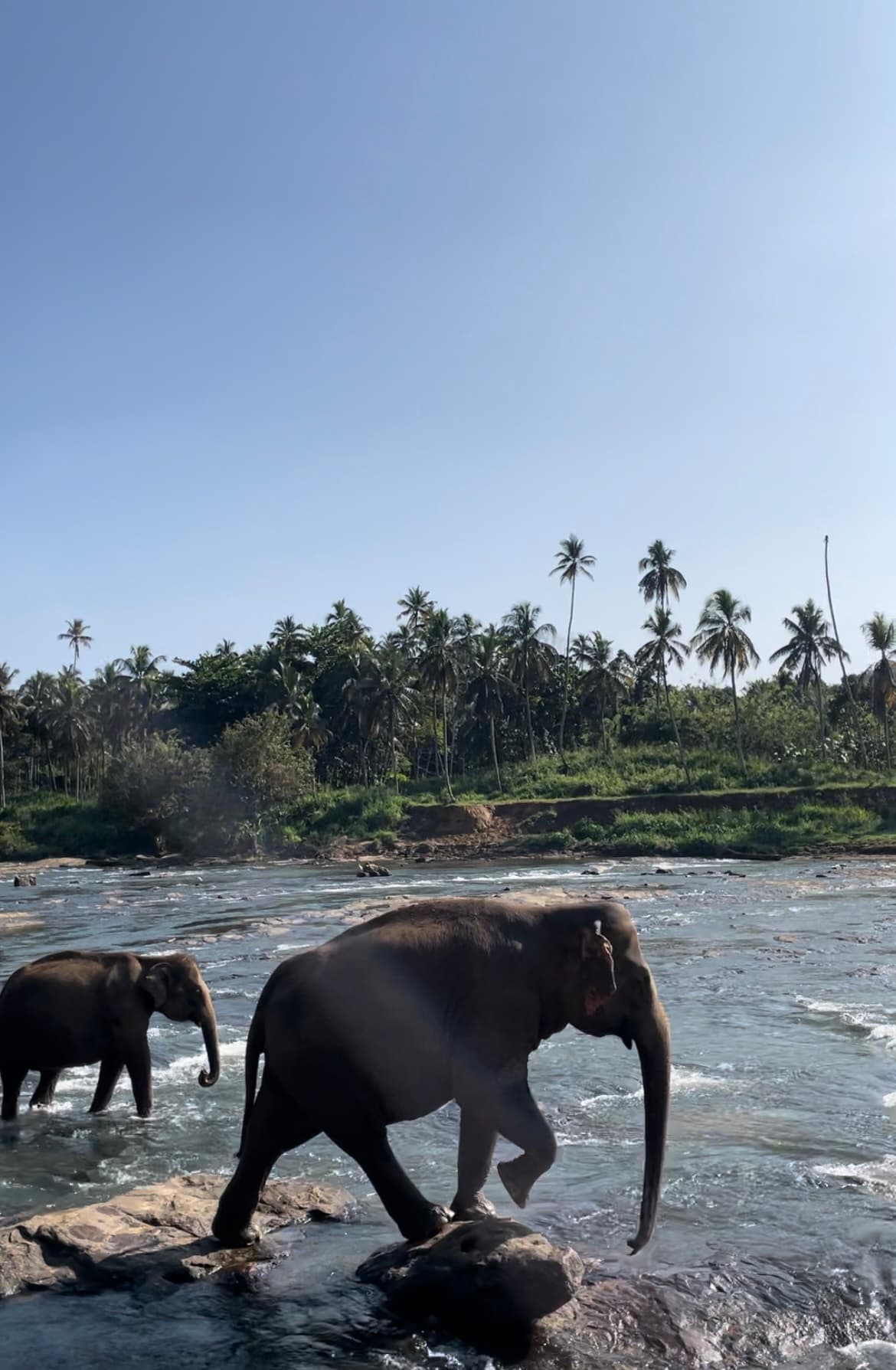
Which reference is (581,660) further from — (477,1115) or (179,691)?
(477,1115)

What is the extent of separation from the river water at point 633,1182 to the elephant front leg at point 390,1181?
1.43 feet

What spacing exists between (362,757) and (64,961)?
7035cm

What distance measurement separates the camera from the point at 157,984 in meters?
11.1

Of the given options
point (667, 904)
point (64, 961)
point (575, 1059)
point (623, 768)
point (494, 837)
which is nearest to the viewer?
point (64, 961)

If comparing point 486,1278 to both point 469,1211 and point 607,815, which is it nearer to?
point 469,1211

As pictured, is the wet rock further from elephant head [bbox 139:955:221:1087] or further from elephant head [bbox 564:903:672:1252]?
elephant head [bbox 564:903:672:1252]

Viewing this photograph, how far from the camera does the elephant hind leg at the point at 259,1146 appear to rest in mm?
7309

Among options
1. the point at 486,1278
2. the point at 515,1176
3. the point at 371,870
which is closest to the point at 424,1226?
the point at 515,1176

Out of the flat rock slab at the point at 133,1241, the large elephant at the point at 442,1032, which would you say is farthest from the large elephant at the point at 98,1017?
the large elephant at the point at 442,1032

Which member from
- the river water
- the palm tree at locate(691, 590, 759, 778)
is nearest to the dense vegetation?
the palm tree at locate(691, 590, 759, 778)

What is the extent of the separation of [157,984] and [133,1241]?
3.71 metres

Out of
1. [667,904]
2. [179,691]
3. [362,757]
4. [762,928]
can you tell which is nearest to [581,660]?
[362,757]

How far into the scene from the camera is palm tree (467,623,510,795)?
80.6 meters

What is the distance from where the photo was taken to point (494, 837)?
64625 millimetres
